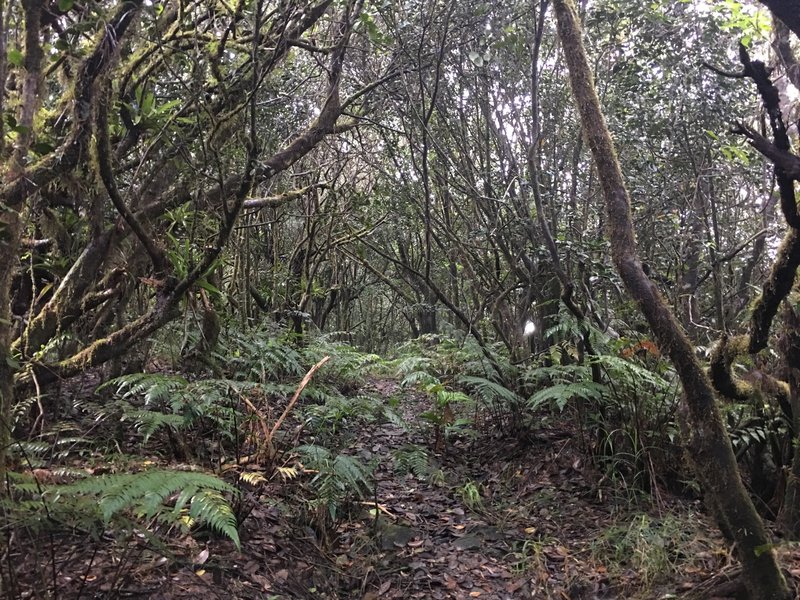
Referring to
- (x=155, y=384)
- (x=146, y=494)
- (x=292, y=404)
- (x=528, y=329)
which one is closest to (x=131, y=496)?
(x=146, y=494)

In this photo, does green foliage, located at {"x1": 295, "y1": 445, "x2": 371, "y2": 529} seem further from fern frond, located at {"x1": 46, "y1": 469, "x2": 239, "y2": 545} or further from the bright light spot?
the bright light spot

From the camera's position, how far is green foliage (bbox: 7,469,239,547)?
2447 millimetres

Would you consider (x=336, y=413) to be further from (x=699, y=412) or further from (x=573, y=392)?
(x=699, y=412)

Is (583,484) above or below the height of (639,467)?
below

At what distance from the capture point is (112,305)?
5090mm

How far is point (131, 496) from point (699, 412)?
2.95 metres

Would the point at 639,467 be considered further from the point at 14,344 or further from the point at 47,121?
the point at 47,121

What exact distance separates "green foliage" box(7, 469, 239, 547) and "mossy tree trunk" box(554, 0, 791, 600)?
2519mm

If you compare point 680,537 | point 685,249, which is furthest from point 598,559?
point 685,249

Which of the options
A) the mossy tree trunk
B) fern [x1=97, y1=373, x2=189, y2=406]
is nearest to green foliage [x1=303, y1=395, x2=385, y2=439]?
fern [x1=97, y1=373, x2=189, y2=406]

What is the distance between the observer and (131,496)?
97.3 inches

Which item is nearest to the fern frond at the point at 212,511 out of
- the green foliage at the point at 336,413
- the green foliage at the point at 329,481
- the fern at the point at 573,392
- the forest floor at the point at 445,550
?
the forest floor at the point at 445,550

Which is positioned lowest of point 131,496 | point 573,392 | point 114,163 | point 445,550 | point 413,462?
point 445,550

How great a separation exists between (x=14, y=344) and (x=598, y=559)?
461 cm
